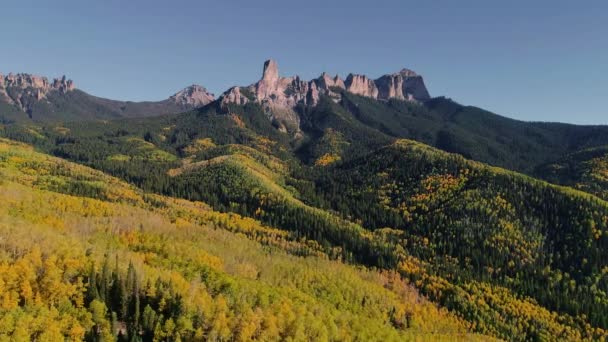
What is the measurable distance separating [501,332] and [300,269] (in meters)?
90.9

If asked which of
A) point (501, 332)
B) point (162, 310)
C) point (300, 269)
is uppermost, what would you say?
point (162, 310)

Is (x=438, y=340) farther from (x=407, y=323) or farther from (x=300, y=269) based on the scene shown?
(x=300, y=269)

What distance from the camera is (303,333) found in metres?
107

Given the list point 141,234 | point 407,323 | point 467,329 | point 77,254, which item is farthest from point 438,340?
point 141,234

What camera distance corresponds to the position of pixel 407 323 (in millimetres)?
181750

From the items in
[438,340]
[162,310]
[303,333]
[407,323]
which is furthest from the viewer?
[407,323]

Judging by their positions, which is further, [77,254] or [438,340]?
[438,340]

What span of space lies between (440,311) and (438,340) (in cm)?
5614

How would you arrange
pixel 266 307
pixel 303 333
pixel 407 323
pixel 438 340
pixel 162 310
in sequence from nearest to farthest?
pixel 162 310 < pixel 303 333 < pixel 266 307 < pixel 438 340 < pixel 407 323

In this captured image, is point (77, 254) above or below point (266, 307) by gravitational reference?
above

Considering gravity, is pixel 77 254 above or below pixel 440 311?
above

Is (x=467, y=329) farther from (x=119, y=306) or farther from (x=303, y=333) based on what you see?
(x=119, y=306)

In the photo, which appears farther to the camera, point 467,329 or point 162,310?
point 467,329

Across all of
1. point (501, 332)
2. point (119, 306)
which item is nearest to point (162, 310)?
point (119, 306)
